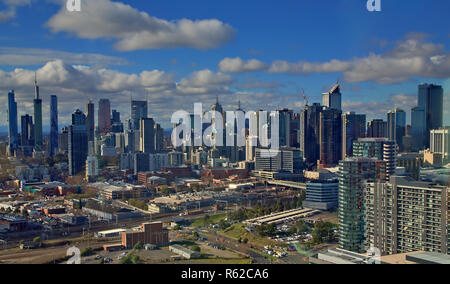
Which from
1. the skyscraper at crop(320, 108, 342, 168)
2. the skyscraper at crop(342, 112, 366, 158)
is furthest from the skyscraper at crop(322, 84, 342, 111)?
the skyscraper at crop(342, 112, 366, 158)

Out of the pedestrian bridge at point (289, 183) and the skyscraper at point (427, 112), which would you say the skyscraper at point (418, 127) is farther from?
the pedestrian bridge at point (289, 183)

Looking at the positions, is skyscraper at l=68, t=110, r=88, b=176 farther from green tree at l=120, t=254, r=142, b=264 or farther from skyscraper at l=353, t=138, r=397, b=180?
green tree at l=120, t=254, r=142, b=264

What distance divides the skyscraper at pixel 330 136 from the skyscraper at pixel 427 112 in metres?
2.81

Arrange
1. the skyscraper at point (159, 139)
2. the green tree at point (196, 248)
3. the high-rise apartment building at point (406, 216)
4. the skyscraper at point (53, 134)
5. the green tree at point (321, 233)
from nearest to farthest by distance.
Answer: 1. the high-rise apartment building at point (406, 216)
2. the green tree at point (196, 248)
3. the green tree at point (321, 233)
4. the skyscraper at point (159, 139)
5. the skyscraper at point (53, 134)

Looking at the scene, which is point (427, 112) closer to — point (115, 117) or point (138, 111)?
point (138, 111)

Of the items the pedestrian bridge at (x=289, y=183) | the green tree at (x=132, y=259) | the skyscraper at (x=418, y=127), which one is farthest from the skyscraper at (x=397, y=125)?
the green tree at (x=132, y=259)

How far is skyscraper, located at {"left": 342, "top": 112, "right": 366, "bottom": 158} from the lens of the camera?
1528 centimetres

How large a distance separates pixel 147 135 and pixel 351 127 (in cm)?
829

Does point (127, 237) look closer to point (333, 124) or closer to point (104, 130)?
point (333, 124)

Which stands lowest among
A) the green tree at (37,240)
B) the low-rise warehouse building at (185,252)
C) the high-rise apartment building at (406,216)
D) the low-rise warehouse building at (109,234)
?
the green tree at (37,240)

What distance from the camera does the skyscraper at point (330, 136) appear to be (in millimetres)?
15883

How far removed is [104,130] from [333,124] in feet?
35.4
